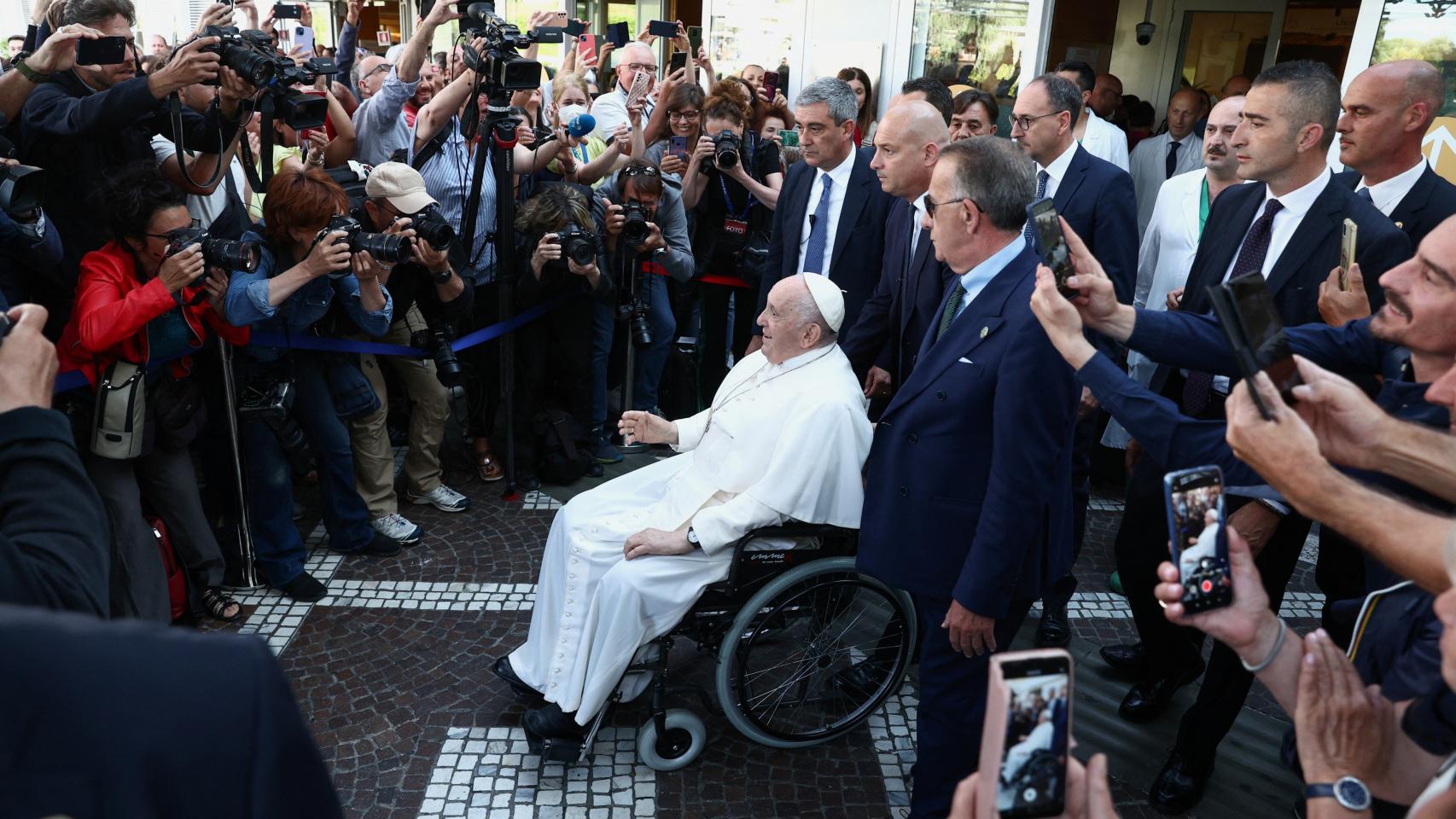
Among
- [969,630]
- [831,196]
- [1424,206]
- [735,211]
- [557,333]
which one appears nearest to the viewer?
[969,630]

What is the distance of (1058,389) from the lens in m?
2.76

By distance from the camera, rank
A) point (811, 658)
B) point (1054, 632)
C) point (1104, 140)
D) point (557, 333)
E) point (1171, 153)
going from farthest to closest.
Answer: point (1171, 153), point (1104, 140), point (557, 333), point (1054, 632), point (811, 658)

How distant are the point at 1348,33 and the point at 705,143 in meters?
8.47

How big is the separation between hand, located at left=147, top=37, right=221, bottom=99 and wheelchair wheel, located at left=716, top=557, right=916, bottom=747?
10.0ft

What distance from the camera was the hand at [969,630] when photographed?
2873 millimetres

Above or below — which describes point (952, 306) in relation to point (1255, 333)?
below

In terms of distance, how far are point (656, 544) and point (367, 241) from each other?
1911 millimetres

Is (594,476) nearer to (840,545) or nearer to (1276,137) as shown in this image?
(840,545)

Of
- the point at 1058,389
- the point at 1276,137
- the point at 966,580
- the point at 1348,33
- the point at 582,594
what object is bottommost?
the point at 582,594

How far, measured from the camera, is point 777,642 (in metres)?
3.75

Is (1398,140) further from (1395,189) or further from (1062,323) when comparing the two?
(1062,323)

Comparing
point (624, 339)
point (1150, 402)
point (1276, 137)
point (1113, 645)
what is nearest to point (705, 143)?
point (624, 339)

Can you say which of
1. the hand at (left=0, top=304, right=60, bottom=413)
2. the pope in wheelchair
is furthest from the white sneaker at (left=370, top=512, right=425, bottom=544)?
the hand at (left=0, top=304, right=60, bottom=413)

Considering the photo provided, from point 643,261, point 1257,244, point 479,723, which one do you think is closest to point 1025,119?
point 1257,244
